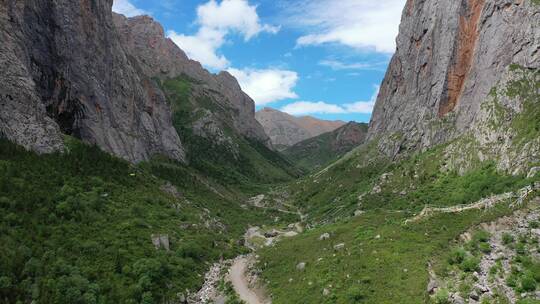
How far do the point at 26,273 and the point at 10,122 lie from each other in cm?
3196

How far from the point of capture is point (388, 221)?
2295 inches

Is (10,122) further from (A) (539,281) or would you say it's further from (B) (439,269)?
(A) (539,281)

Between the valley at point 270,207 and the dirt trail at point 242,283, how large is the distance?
0.29 m

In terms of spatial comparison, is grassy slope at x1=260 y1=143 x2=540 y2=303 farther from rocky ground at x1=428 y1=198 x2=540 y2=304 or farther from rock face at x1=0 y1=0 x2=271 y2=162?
rock face at x1=0 y1=0 x2=271 y2=162

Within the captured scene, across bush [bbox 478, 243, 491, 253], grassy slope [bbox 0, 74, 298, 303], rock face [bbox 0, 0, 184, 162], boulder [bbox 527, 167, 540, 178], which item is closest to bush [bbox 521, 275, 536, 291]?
bush [bbox 478, 243, 491, 253]

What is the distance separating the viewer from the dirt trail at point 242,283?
155ft

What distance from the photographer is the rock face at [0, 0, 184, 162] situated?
66062 mm

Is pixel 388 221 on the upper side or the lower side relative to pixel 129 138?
lower

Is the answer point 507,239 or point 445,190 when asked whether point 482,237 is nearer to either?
point 507,239

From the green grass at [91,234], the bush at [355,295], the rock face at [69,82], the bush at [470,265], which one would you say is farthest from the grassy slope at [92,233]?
the bush at [470,265]

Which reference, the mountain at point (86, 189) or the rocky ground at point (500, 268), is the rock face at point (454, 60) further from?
the mountain at point (86, 189)

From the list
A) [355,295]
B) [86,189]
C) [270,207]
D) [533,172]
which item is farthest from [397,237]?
[270,207]

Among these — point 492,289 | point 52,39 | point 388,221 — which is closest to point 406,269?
point 492,289

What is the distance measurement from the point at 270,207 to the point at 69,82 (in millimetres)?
67934
